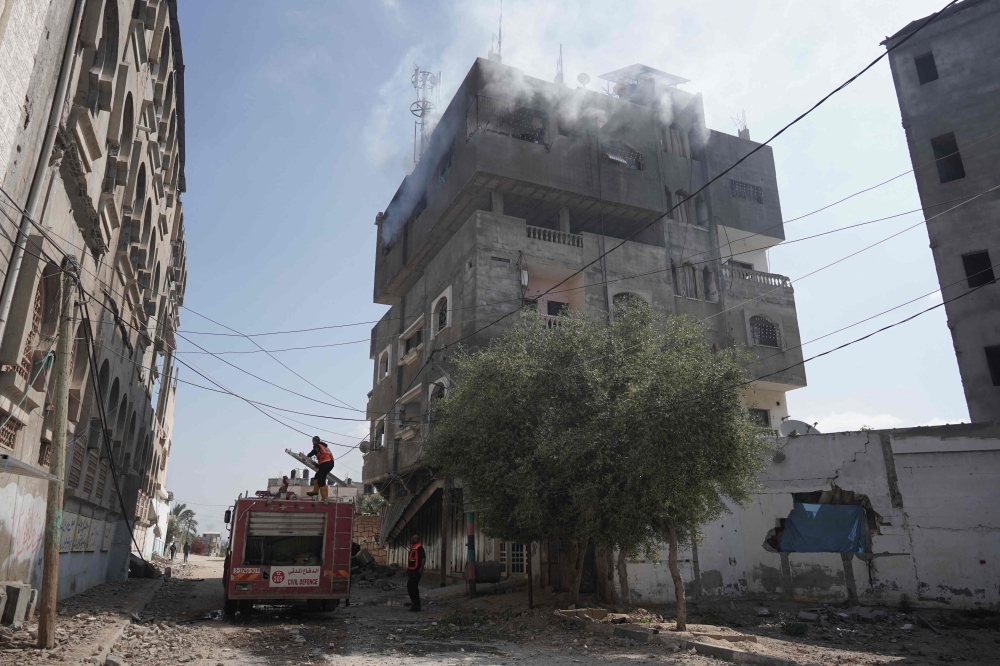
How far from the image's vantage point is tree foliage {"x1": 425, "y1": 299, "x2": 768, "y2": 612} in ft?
41.7

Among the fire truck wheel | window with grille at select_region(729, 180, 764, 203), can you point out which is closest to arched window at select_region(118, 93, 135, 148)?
the fire truck wheel

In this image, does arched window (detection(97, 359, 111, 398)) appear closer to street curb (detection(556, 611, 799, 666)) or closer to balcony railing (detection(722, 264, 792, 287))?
street curb (detection(556, 611, 799, 666))

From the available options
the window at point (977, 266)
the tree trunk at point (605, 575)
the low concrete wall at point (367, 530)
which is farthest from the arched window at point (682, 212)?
the low concrete wall at point (367, 530)

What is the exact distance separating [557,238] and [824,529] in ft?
49.6

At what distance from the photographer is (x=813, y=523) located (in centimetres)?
1944

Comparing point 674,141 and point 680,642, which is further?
point 674,141

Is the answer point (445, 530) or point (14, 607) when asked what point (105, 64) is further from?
point (445, 530)

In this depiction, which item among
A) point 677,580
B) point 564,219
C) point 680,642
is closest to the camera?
point 680,642

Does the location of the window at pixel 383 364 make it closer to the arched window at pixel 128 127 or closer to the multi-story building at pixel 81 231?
the multi-story building at pixel 81 231

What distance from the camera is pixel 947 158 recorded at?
26.2m

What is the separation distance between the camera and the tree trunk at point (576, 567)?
1593cm

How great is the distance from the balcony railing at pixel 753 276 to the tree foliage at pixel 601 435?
1436cm

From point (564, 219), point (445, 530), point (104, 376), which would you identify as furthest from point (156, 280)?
point (564, 219)

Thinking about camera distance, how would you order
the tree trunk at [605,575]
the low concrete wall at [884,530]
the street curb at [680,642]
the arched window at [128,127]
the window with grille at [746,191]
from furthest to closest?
the window with grille at [746,191] < the low concrete wall at [884,530] < the tree trunk at [605,575] < the arched window at [128,127] < the street curb at [680,642]
